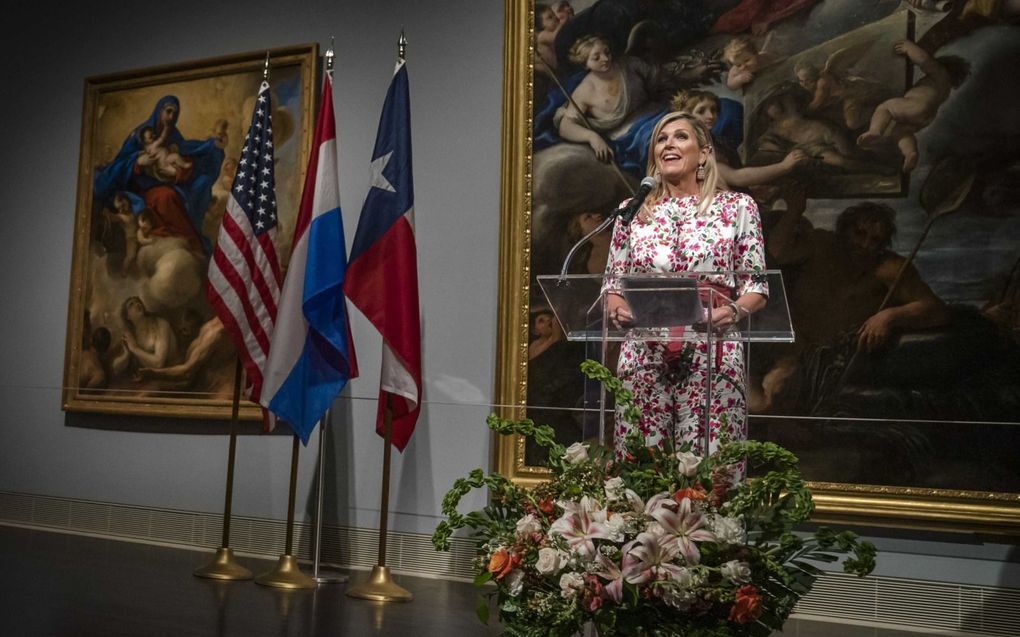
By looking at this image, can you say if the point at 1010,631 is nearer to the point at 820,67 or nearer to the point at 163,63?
the point at 820,67

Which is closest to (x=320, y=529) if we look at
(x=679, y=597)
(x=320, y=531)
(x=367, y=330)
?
(x=320, y=531)

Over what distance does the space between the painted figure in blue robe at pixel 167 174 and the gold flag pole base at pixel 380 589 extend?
282 cm

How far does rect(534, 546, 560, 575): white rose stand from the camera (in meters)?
2.48

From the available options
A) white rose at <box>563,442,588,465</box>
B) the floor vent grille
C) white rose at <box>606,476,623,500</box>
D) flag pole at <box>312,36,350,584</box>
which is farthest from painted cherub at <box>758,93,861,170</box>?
white rose at <box>606,476,623,500</box>

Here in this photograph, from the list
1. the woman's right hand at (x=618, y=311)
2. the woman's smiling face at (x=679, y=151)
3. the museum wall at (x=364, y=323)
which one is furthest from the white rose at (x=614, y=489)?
the museum wall at (x=364, y=323)

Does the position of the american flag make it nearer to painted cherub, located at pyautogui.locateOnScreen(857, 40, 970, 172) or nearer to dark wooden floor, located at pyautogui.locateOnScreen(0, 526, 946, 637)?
dark wooden floor, located at pyautogui.locateOnScreen(0, 526, 946, 637)

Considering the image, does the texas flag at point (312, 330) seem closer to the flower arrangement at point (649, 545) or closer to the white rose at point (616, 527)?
the flower arrangement at point (649, 545)

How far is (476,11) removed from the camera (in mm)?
6418

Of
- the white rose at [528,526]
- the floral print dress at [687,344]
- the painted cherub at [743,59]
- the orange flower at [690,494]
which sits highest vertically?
the painted cherub at [743,59]

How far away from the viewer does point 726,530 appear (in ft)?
8.27

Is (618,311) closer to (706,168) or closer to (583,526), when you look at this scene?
(583,526)

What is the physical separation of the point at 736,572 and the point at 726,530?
10cm

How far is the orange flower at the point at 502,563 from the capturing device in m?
2.59

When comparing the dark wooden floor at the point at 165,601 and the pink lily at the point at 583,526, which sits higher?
the pink lily at the point at 583,526
